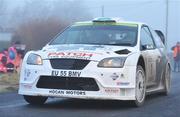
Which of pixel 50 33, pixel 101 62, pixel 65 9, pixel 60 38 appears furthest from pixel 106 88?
pixel 65 9

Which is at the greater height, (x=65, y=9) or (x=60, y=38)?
(x=60, y=38)

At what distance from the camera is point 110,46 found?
8.82 metres

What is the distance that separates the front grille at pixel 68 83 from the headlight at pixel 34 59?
0.25 metres

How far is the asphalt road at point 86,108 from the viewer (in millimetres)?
7840

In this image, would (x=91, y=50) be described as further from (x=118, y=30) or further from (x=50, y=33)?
(x=50, y=33)

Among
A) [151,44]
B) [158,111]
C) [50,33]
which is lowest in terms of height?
[50,33]

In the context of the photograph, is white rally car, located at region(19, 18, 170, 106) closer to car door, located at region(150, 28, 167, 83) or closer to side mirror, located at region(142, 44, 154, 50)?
side mirror, located at region(142, 44, 154, 50)

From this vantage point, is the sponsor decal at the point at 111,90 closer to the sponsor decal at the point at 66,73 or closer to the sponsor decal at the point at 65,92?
the sponsor decal at the point at 65,92

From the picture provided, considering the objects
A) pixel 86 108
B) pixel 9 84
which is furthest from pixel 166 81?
pixel 9 84

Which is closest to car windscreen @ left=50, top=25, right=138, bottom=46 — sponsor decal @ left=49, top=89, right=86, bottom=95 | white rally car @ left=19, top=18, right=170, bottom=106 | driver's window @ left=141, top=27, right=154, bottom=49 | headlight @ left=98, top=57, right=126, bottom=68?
white rally car @ left=19, top=18, right=170, bottom=106

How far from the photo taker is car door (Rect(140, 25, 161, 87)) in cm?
938

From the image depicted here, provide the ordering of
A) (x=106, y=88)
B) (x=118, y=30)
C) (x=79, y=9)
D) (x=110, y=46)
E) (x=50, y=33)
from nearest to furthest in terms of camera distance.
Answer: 1. (x=106, y=88)
2. (x=110, y=46)
3. (x=118, y=30)
4. (x=50, y=33)
5. (x=79, y=9)

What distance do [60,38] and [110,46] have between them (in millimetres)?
1153

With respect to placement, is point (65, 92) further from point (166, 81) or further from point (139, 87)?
point (166, 81)
